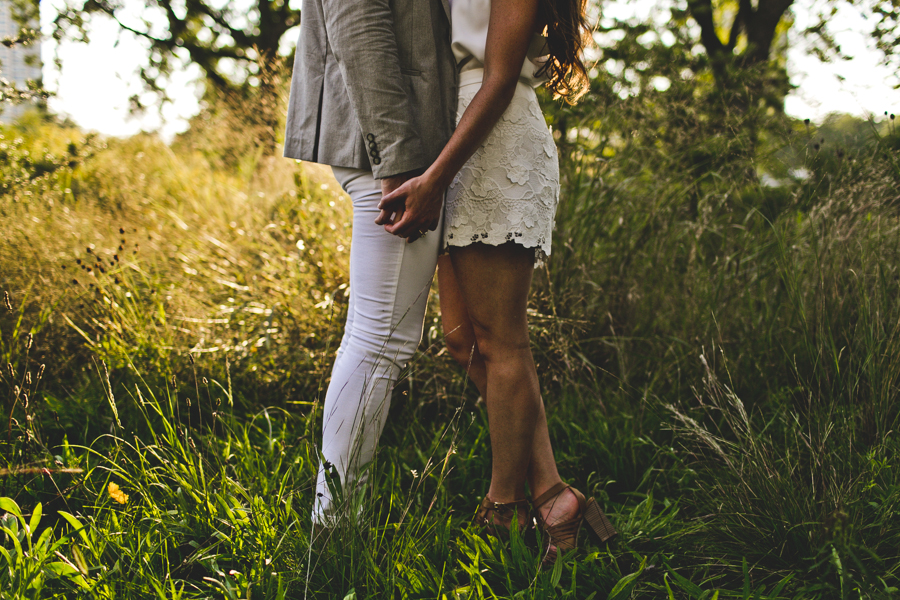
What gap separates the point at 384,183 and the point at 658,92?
2.29 meters

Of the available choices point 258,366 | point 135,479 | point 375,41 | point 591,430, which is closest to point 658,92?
point 591,430

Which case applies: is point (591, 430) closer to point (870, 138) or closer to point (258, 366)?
point (258, 366)

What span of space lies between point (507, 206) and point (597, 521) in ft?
2.79

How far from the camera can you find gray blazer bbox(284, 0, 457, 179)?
3.86 feet

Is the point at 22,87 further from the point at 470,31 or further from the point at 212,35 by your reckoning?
the point at 212,35

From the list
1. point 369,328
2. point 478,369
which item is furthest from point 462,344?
point 369,328

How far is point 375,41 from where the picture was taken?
1.17 m

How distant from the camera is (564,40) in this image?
4.35ft

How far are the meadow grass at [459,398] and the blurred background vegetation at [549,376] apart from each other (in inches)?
0.5

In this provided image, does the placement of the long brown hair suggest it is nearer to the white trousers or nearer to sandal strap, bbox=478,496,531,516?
the white trousers

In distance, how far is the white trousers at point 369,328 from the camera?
130 cm

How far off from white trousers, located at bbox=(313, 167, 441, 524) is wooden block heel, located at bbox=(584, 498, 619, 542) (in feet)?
1.93

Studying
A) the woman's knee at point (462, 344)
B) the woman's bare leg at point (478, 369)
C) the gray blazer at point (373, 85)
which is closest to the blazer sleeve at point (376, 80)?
the gray blazer at point (373, 85)

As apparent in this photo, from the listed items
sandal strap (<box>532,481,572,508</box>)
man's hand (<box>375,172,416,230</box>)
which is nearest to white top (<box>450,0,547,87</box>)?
man's hand (<box>375,172,416,230</box>)
